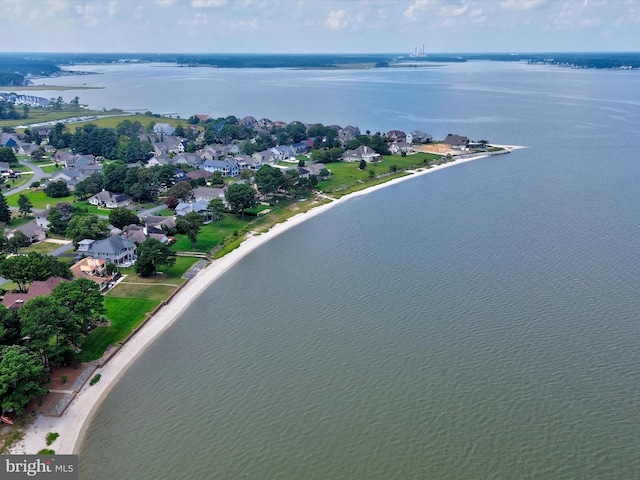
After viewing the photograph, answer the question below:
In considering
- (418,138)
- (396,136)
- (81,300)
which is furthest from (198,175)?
(418,138)

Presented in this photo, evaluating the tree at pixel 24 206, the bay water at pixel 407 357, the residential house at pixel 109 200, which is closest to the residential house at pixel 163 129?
the residential house at pixel 109 200

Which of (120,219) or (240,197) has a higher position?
(240,197)

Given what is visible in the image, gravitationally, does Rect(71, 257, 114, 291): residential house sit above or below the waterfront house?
below

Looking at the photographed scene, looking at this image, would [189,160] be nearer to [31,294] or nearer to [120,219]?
[120,219]

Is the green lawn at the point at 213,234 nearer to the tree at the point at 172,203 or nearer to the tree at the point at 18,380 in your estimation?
the tree at the point at 172,203

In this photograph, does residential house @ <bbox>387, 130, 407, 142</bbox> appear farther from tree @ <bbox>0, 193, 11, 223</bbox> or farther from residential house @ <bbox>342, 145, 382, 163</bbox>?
tree @ <bbox>0, 193, 11, 223</bbox>

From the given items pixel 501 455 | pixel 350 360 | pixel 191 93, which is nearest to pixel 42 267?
pixel 350 360

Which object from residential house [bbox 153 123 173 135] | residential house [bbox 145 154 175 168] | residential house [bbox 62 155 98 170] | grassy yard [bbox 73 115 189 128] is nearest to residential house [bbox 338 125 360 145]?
residential house [bbox 145 154 175 168]
